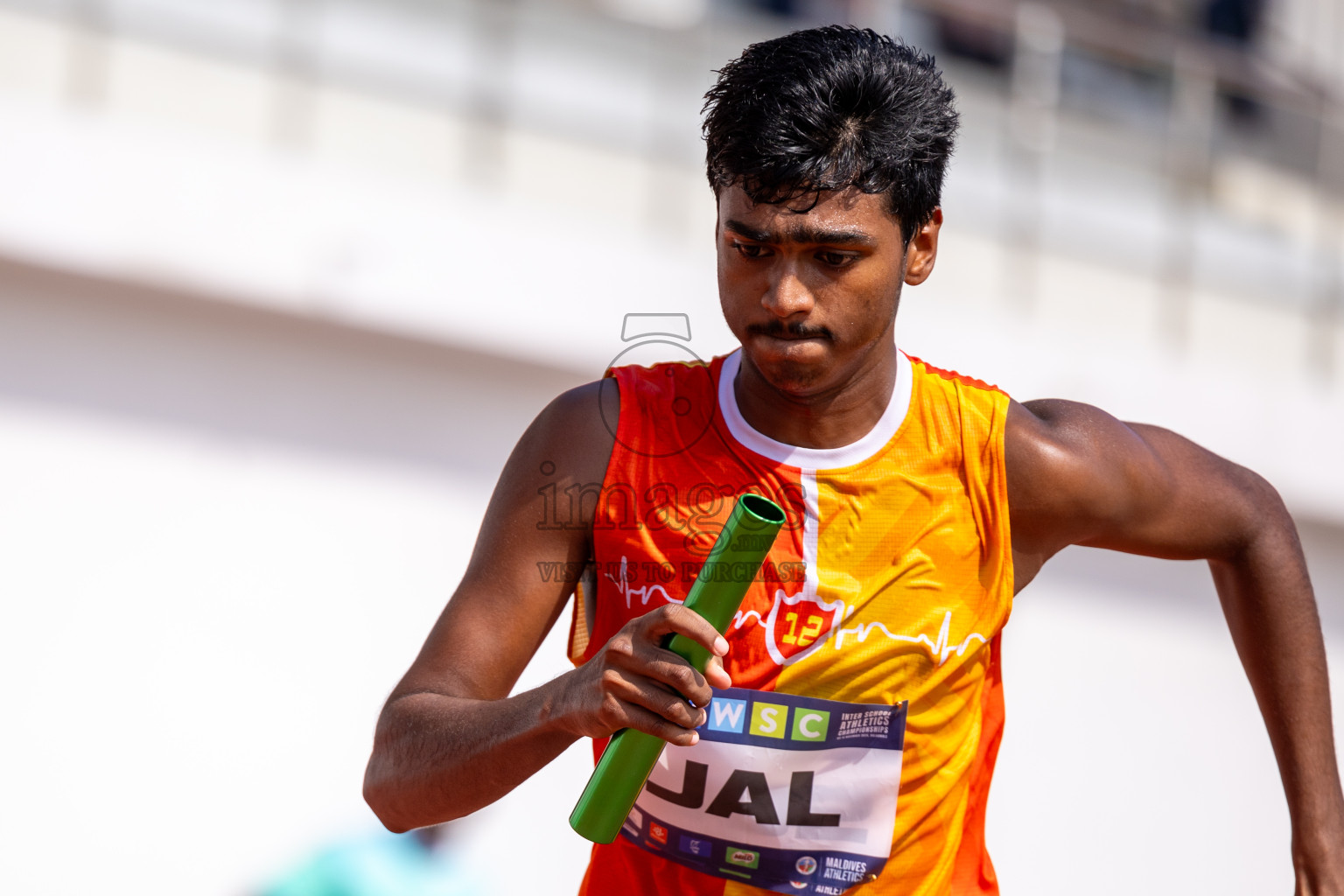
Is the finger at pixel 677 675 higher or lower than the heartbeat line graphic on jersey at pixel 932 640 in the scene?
lower

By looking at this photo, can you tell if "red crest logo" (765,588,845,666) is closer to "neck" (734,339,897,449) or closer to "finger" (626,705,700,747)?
"neck" (734,339,897,449)

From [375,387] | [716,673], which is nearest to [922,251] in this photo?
[716,673]

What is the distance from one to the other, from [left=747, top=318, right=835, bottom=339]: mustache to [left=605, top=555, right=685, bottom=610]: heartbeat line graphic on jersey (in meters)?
0.31

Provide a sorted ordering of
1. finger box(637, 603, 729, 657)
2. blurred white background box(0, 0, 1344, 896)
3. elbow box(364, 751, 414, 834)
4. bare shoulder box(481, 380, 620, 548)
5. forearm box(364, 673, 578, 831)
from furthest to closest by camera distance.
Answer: blurred white background box(0, 0, 1344, 896), bare shoulder box(481, 380, 620, 548), elbow box(364, 751, 414, 834), forearm box(364, 673, 578, 831), finger box(637, 603, 729, 657)

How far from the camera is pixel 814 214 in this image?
1316mm

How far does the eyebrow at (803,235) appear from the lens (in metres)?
1.31

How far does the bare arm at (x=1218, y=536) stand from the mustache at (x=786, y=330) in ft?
1.11

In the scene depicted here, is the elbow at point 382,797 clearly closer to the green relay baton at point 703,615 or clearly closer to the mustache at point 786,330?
the green relay baton at point 703,615

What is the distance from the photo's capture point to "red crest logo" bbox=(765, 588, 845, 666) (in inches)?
56.7

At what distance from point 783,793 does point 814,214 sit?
2.17 feet

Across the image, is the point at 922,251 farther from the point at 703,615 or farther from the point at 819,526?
the point at 703,615

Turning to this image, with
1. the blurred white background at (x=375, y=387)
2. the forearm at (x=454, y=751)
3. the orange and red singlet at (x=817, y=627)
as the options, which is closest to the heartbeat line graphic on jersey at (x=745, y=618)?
the orange and red singlet at (x=817, y=627)

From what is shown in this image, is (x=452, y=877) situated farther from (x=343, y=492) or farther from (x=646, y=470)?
(x=646, y=470)

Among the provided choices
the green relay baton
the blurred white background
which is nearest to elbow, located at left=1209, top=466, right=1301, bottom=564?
the green relay baton
